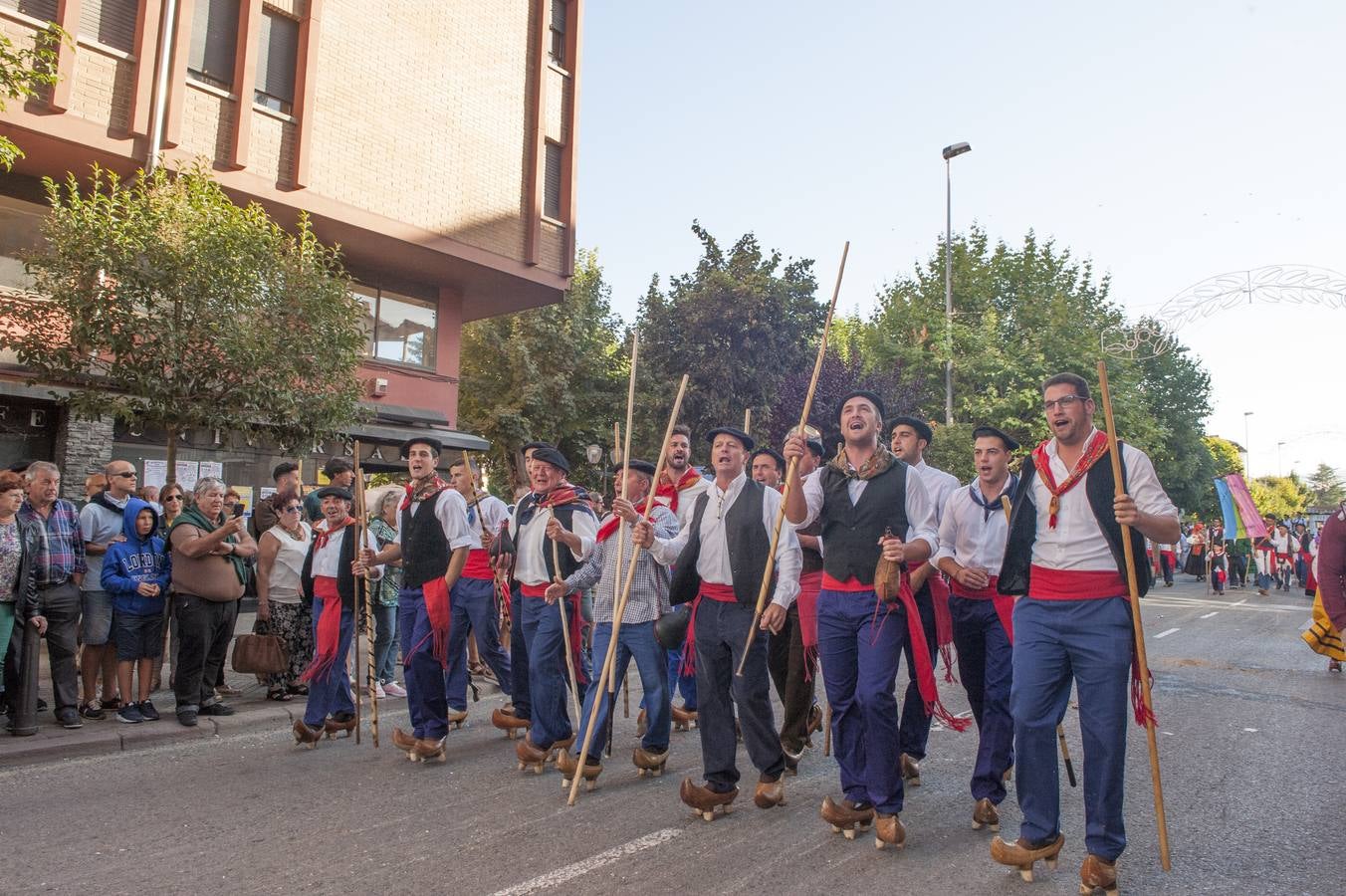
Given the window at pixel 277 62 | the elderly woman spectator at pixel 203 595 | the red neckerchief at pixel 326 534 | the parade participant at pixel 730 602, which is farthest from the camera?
the window at pixel 277 62

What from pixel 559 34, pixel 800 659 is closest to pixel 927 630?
pixel 800 659

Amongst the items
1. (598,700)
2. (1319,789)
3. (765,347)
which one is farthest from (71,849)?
(765,347)

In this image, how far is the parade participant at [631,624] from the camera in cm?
591

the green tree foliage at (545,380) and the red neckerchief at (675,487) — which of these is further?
the green tree foliage at (545,380)

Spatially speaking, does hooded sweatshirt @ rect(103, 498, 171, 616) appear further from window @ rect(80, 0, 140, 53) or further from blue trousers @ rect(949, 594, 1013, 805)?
window @ rect(80, 0, 140, 53)

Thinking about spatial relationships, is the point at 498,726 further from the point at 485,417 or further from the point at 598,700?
the point at 485,417

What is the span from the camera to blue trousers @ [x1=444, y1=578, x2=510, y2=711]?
277 inches

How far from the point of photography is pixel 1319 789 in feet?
18.7

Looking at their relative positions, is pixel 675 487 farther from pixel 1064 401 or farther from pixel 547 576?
pixel 1064 401

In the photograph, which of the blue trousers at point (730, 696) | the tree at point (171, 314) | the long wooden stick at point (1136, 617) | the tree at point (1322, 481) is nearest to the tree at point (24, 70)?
the tree at point (171, 314)

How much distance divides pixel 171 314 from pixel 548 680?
258 inches

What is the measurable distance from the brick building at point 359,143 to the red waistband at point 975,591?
29.4 ft

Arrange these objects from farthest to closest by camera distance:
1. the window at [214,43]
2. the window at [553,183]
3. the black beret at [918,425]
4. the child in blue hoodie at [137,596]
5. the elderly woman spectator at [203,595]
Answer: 1. the window at [553,183]
2. the window at [214,43]
3. the elderly woman spectator at [203,595]
4. the child in blue hoodie at [137,596]
5. the black beret at [918,425]

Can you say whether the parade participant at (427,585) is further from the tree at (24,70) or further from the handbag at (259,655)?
the tree at (24,70)
